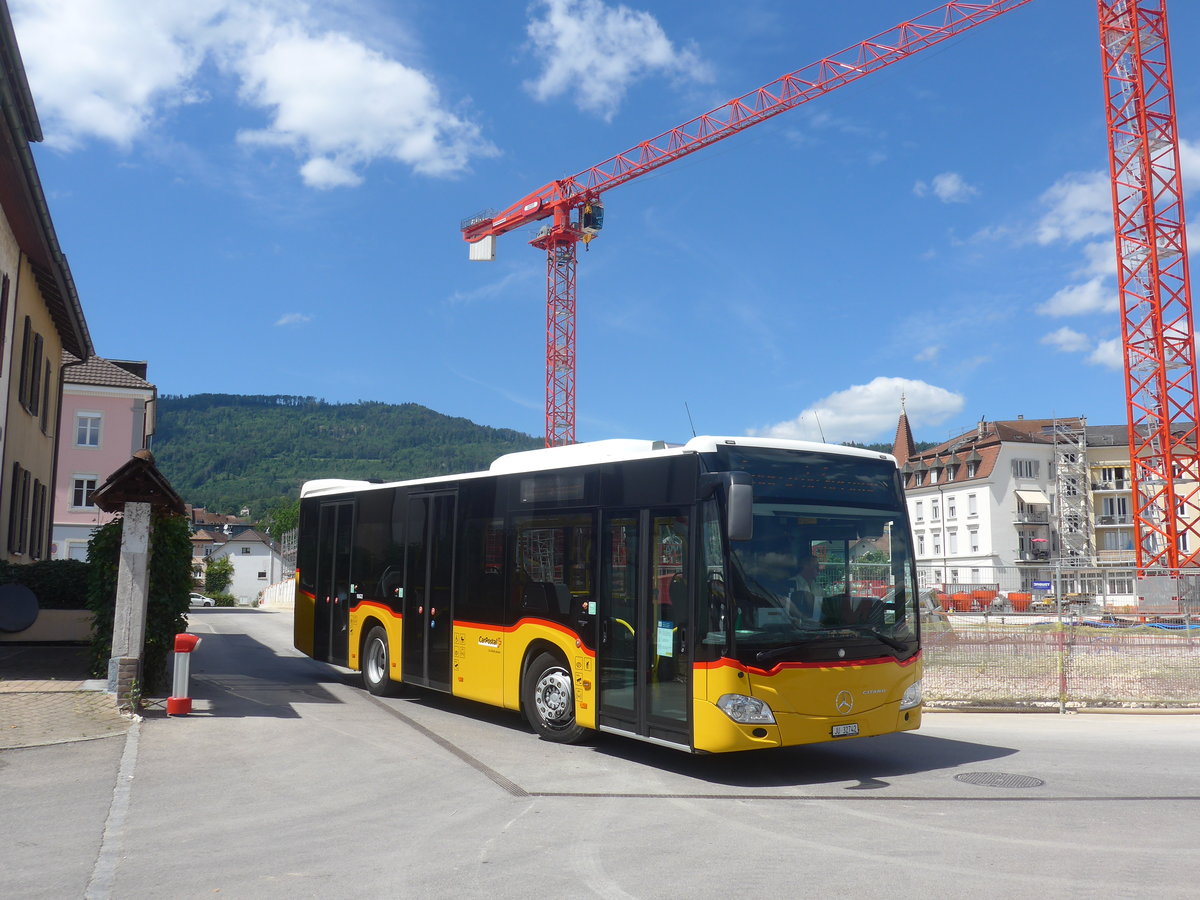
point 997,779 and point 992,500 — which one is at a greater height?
point 992,500

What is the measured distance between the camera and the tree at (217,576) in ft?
315

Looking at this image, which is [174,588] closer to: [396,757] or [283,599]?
[396,757]

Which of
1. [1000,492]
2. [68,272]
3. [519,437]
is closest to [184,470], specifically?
[519,437]

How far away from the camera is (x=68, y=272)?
22906 millimetres

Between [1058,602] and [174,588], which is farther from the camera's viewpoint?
[1058,602]

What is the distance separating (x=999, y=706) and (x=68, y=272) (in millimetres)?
20602

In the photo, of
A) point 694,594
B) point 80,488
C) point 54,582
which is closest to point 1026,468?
point 80,488

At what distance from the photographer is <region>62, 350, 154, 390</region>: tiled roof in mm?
45812

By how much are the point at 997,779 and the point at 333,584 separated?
10346 mm

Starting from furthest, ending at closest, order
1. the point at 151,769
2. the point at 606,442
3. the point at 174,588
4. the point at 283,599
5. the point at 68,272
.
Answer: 1. the point at 283,599
2. the point at 68,272
3. the point at 174,588
4. the point at 606,442
5. the point at 151,769

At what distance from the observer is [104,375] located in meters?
47.2

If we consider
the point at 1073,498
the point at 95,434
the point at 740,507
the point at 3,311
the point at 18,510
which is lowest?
the point at 740,507

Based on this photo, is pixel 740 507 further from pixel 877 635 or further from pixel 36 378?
pixel 36 378

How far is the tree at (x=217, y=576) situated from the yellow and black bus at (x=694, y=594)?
89.3m
